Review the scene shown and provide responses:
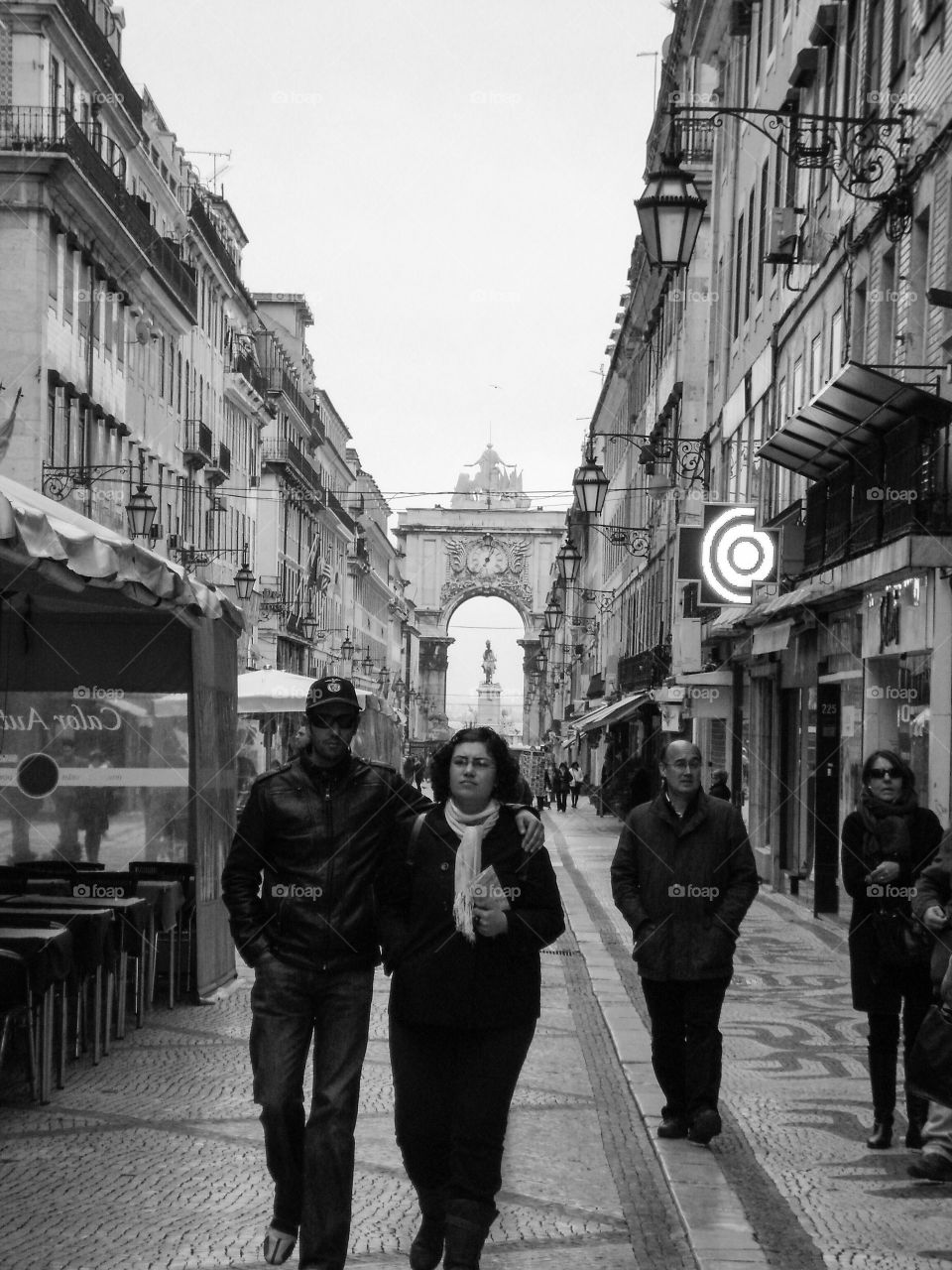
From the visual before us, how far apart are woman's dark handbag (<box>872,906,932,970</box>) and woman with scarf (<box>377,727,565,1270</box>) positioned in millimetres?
2445

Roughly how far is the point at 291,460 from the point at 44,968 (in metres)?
61.4

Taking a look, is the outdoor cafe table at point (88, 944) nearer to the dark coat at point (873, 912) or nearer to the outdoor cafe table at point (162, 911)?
the outdoor cafe table at point (162, 911)

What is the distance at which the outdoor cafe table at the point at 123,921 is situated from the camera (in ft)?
33.2

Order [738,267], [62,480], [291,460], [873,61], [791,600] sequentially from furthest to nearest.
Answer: [291,460] → [62,480] → [738,267] → [791,600] → [873,61]

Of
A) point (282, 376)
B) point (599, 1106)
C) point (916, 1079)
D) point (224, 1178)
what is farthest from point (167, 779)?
point (282, 376)

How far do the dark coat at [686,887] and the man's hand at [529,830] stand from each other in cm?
212

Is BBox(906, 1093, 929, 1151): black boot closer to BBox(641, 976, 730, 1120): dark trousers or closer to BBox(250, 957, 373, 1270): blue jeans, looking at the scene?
BBox(641, 976, 730, 1120): dark trousers

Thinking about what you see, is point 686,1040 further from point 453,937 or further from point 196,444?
point 196,444

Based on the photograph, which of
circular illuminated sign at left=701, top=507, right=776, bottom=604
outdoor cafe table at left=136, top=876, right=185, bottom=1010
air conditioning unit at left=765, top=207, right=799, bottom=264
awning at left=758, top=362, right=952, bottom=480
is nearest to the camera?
outdoor cafe table at left=136, top=876, right=185, bottom=1010

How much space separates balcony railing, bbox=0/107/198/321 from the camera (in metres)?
34.5

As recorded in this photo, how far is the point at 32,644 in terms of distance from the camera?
11.9 m

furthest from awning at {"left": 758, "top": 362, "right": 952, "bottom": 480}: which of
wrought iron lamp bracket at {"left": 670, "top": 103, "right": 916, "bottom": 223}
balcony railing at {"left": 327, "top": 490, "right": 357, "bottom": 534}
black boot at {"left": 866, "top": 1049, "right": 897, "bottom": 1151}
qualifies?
balcony railing at {"left": 327, "top": 490, "right": 357, "bottom": 534}

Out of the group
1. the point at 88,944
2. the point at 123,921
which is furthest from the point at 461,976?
the point at 123,921

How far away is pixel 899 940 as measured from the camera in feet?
25.2
